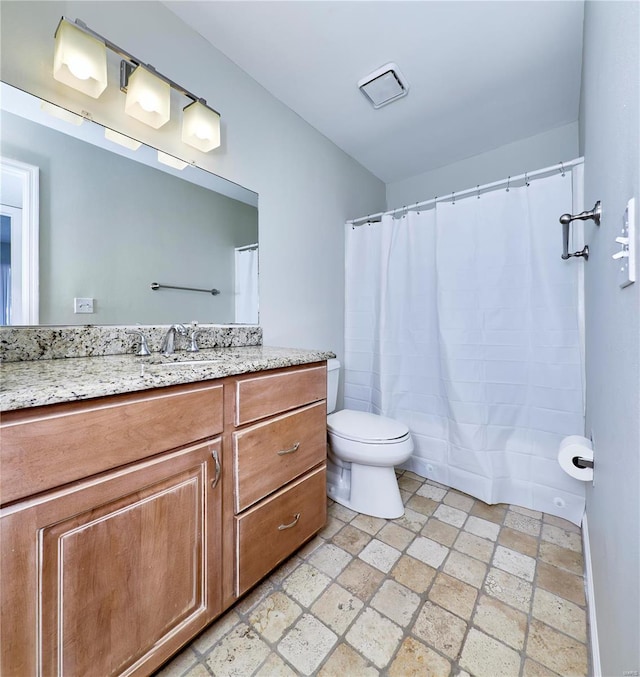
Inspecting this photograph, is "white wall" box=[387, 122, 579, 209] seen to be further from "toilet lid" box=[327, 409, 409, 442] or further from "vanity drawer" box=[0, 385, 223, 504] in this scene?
"vanity drawer" box=[0, 385, 223, 504]

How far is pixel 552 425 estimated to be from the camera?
158cm

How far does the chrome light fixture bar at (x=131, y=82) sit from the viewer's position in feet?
3.32

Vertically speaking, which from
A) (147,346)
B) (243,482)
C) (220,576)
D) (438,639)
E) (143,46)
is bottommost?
(438,639)

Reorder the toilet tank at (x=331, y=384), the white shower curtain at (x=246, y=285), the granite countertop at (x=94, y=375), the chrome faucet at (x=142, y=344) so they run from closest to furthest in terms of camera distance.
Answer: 1. the granite countertop at (x=94, y=375)
2. the chrome faucet at (x=142, y=344)
3. the white shower curtain at (x=246, y=285)
4. the toilet tank at (x=331, y=384)

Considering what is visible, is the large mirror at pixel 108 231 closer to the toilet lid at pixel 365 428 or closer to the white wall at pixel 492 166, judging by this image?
the toilet lid at pixel 365 428

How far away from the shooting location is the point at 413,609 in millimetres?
1062

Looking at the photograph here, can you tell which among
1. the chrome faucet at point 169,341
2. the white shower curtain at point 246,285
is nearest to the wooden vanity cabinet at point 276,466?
the chrome faucet at point 169,341

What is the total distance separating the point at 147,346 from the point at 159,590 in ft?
2.69

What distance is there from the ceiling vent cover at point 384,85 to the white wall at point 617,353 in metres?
0.87

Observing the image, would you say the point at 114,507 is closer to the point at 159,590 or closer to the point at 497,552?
the point at 159,590

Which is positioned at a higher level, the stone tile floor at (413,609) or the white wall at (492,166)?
the white wall at (492,166)

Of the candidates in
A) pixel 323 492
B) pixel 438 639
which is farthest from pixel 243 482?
pixel 438 639

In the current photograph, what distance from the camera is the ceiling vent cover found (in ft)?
5.21

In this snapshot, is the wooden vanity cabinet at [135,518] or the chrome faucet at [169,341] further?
the chrome faucet at [169,341]
